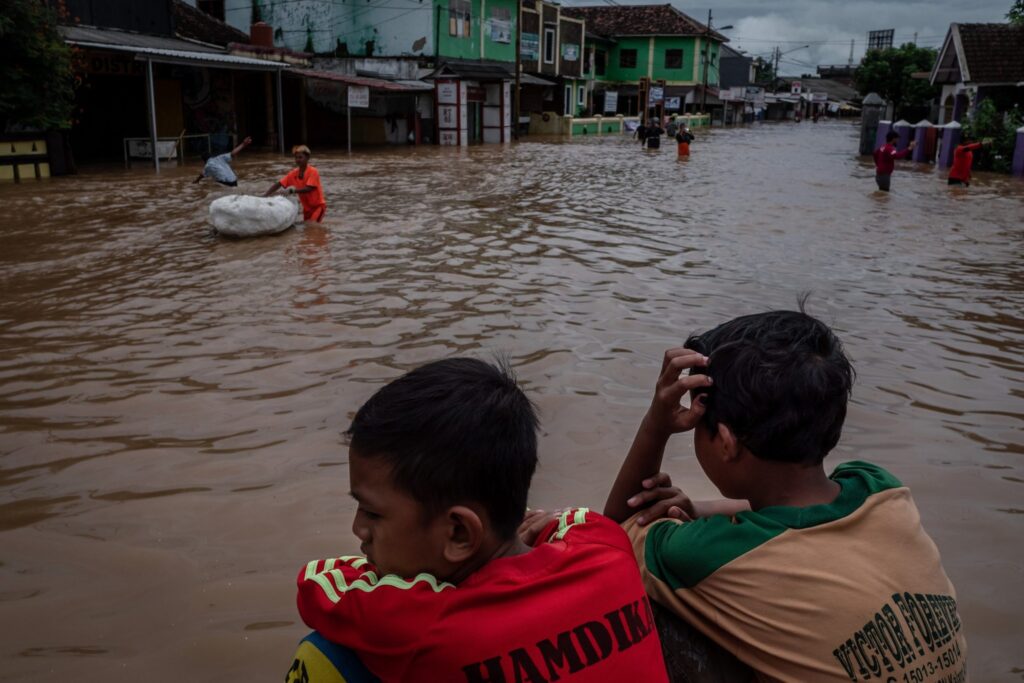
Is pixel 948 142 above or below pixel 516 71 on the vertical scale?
below

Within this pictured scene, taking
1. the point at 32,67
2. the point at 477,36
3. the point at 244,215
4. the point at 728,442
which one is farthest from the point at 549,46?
the point at 728,442

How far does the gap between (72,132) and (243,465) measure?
21.4 metres

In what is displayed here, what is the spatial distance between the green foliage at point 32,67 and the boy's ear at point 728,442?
16354 mm

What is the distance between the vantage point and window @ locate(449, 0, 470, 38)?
106ft

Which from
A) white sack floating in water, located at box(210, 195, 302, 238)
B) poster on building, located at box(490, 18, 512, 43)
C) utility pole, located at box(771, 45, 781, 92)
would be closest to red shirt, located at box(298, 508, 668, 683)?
white sack floating in water, located at box(210, 195, 302, 238)

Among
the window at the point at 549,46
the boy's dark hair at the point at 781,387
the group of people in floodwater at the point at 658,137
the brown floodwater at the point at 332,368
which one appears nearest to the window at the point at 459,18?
the group of people in floodwater at the point at 658,137

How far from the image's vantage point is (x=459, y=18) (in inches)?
1298

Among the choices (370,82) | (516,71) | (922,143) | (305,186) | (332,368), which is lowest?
(332,368)

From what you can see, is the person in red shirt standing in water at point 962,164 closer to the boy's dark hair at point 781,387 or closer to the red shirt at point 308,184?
the red shirt at point 308,184

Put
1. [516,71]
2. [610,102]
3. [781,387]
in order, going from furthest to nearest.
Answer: [610,102], [516,71], [781,387]

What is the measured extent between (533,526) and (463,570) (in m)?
0.24

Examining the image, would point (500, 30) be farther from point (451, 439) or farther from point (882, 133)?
point (451, 439)

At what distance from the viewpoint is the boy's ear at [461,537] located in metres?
1.49

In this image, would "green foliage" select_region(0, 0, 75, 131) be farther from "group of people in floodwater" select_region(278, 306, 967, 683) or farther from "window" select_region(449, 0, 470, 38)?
"window" select_region(449, 0, 470, 38)
